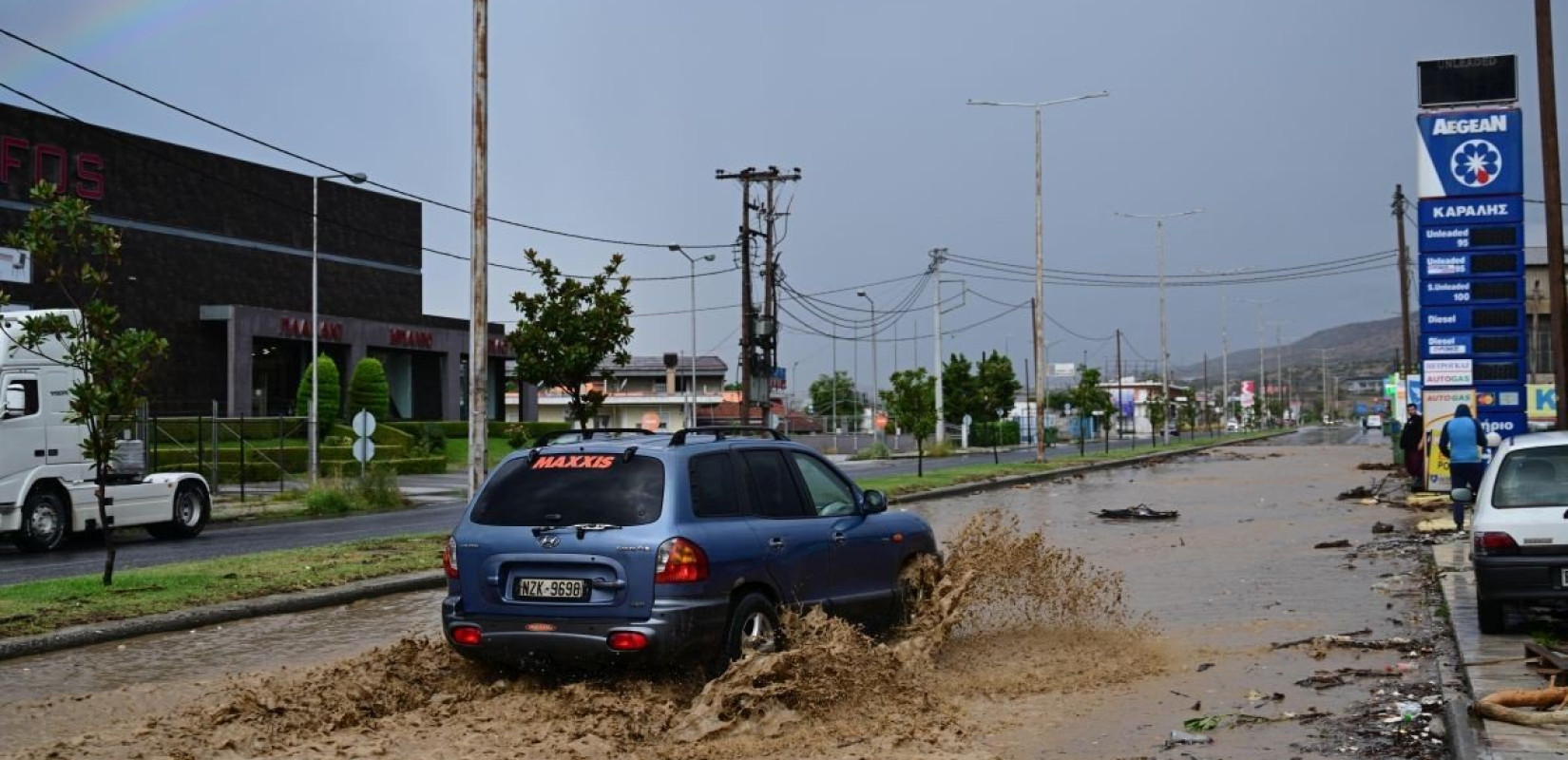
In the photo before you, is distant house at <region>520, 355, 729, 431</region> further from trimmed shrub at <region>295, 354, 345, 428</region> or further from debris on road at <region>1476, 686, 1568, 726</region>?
debris on road at <region>1476, 686, 1568, 726</region>

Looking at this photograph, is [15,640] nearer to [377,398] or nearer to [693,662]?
[693,662]

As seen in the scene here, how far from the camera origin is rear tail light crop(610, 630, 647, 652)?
779cm

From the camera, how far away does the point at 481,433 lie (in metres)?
20.0

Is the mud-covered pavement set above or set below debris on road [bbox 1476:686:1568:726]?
below

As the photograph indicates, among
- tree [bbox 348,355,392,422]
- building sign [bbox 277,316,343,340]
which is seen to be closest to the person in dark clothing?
tree [bbox 348,355,392,422]

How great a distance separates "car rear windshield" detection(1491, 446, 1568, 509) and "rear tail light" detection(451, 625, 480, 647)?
7193 mm

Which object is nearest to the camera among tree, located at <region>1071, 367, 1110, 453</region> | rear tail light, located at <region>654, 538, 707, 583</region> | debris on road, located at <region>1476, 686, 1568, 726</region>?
debris on road, located at <region>1476, 686, 1568, 726</region>

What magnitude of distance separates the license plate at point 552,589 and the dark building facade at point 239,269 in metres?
43.4

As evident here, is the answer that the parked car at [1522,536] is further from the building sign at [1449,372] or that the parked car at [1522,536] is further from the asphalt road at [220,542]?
the building sign at [1449,372]

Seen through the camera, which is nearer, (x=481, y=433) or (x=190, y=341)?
(x=481, y=433)

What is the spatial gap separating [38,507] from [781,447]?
617 inches

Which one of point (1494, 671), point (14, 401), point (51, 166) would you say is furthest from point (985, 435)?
point (1494, 671)

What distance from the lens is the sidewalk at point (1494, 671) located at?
677 cm

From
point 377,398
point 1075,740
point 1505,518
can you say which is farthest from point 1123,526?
point 377,398
